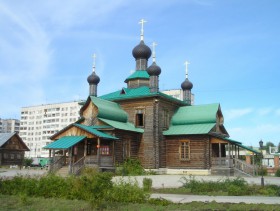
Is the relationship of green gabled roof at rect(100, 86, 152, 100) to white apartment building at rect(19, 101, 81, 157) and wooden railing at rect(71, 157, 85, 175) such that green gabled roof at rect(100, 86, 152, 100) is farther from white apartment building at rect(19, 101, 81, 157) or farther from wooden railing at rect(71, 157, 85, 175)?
white apartment building at rect(19, 101, 81, 157)

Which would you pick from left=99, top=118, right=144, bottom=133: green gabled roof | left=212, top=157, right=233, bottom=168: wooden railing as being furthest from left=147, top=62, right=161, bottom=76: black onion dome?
left=212, top=157, right=233, bottom=168: wooden railing

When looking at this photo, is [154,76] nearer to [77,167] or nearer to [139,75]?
[139,75]

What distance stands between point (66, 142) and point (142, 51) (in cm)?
1313

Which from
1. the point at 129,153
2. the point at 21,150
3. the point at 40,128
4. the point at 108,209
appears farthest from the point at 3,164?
the point at 40,128

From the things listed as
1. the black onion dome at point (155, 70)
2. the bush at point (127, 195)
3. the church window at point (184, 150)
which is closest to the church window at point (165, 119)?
the church window at point (184, 150)

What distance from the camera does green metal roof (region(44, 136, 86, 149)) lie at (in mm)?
23734

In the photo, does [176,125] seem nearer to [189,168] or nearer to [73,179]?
[189,168]

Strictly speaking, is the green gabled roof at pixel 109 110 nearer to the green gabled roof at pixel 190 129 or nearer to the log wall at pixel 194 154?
the green gabled roof at pixel 190 129

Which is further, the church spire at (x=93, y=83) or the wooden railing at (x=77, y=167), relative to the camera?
the church spire at (x=93, y=83)

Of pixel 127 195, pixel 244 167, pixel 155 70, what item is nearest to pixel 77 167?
pixel 155 70

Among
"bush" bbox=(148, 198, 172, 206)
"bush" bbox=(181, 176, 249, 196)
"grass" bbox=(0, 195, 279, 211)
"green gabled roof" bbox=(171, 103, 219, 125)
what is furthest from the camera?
"green gabled roof" bbox=(171, 103, 219, 125)

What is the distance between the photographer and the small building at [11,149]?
44281mm

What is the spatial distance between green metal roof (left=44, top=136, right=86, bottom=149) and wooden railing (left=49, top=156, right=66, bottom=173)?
1630mm

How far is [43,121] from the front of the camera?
108125 millimetres
